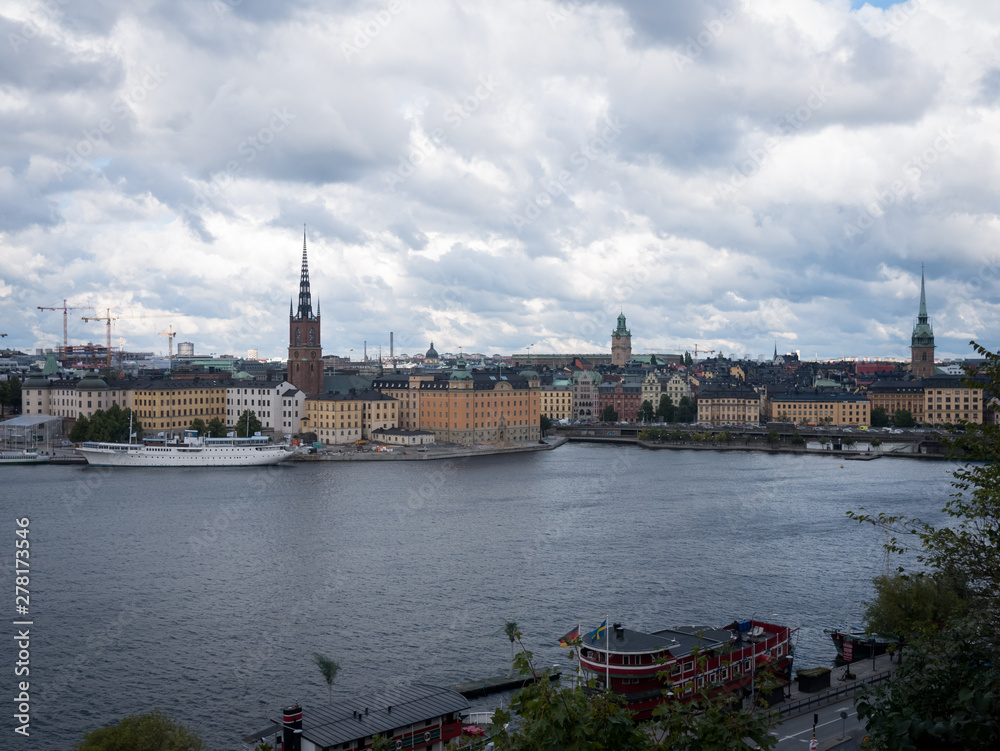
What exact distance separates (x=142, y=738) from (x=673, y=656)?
6.35m

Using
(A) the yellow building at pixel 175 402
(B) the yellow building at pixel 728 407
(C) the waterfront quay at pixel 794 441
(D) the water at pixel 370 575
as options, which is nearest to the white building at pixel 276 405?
(A) the yellow building at pixel 175 402

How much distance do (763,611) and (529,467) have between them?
26387mm

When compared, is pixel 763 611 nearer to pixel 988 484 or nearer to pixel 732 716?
pixel 988 484

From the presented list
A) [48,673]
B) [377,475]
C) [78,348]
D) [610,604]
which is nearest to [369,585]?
[610,604]

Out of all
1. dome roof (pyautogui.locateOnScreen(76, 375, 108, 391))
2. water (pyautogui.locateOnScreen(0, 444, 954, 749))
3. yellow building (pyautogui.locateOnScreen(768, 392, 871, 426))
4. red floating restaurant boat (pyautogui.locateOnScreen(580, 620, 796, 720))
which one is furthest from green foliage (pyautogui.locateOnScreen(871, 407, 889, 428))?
red floating restaurant boat (pyautogui.locateOnScreen(580, 620, 796, 720))

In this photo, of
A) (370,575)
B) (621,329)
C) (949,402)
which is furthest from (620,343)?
(370,575)

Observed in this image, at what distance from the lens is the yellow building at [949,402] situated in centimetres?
6119

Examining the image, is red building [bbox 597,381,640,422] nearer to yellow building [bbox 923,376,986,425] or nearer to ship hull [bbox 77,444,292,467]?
yellow building [bbox 923,376,986,425]

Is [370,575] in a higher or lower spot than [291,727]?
lower

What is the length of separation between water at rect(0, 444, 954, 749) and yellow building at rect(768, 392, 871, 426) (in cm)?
2946

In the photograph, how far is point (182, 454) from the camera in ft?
139

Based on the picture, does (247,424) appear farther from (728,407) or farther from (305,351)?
(728,407)

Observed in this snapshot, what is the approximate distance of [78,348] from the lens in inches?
5536

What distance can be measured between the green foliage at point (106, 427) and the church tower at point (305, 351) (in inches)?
391
